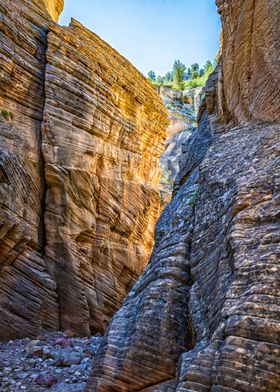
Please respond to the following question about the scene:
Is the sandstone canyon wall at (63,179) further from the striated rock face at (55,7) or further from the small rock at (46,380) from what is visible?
the striated rock face at (55,7)

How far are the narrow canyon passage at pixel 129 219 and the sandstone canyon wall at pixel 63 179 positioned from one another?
82 millimetres

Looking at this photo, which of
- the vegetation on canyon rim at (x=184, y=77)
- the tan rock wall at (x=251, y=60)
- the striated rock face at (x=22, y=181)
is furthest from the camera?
the vegetation on canyon rim at (x=184, y=77)

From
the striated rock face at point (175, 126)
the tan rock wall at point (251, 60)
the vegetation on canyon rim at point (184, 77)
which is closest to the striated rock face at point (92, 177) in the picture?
the tan rock wall at point (251, 60)

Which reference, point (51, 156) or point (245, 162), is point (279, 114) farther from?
point (51, 156)

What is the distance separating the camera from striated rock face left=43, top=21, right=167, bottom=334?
19.6 m

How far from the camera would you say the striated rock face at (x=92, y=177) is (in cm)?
1958

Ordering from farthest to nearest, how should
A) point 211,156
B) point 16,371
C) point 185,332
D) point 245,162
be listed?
point 16,371 → point 211,156 → point 245,162 → point 185,332

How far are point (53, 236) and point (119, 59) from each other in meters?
15.1

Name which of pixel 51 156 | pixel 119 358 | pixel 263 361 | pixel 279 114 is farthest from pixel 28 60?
pixel 263 361

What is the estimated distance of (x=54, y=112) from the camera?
66.2ft

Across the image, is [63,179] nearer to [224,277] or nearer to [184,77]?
[224,277]

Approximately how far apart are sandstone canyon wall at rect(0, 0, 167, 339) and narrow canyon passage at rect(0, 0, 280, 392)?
0.08 metres

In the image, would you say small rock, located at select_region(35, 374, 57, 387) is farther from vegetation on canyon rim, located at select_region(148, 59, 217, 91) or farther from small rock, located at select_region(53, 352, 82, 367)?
vegetation on canyon rim, located at select_region(148, 59, 217, 91)

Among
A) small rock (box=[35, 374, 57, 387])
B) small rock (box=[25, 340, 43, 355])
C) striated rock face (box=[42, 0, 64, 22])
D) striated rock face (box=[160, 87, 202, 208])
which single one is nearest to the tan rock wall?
small rock (box=[35, 374, 57, 387])
